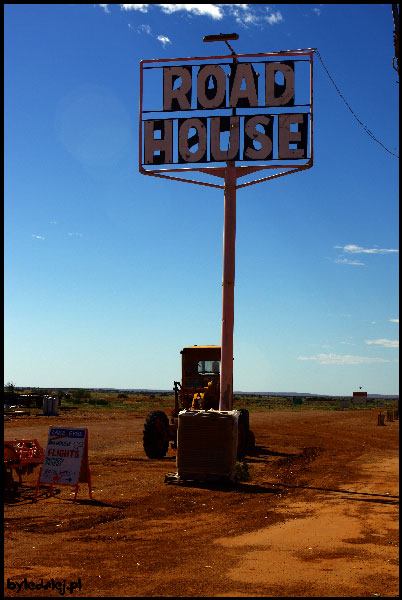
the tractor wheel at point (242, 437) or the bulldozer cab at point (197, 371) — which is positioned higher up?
the bulldozer cab at point (197, 371)

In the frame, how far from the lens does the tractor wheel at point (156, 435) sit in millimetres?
21500

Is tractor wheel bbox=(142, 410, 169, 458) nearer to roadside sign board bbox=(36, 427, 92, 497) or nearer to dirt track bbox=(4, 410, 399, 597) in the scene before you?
dirt track bbox=(4, 410, 399, 597)

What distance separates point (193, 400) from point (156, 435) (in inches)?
63.5

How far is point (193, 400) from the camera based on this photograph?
21.7 metres

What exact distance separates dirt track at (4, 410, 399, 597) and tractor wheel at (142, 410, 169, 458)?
151 cm

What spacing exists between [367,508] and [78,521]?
5.76 metres

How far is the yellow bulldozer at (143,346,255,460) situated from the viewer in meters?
21.5

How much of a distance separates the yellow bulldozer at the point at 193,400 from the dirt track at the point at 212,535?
161cm

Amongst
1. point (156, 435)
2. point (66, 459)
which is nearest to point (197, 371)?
point (156, 435)

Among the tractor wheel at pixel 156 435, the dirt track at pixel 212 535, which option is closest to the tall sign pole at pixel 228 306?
the dirt track at pixel 212 535

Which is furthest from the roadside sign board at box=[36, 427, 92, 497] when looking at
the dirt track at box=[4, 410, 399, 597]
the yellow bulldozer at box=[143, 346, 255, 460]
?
the yellow bulldozer at box=[143, 346, 255, 460]

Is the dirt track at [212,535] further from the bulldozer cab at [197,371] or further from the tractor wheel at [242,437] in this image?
the bulldozer cab at [197,371]

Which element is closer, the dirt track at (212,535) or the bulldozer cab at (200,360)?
the dirt track at (212,535)

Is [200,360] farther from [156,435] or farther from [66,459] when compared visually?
[66,459]
